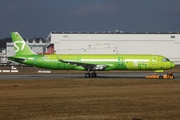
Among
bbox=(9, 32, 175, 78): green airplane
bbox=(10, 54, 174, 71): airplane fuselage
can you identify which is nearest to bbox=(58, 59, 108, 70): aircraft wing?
bbox=(9, 32, 175, 78): green airplane

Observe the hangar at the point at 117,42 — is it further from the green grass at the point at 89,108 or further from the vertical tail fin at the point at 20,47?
the green grass at the point at 89,108

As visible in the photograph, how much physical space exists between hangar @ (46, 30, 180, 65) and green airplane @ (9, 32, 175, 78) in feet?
174

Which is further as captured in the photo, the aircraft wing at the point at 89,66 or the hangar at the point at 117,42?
the hangar at the point at 117,42

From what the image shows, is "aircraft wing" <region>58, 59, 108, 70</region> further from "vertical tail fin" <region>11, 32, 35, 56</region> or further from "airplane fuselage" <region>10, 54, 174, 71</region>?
"vertical tail fin" <region>11, 32, 35, 56</region>

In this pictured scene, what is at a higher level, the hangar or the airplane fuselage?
the hangar

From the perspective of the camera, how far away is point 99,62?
47.8 metres

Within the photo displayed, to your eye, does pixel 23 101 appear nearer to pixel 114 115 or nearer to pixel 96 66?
pixel 114 115

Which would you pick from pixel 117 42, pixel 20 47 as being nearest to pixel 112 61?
pixel 20 47

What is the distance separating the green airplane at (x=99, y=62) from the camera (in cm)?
4694

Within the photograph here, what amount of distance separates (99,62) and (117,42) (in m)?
58.4

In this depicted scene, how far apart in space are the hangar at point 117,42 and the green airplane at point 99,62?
53083 mm

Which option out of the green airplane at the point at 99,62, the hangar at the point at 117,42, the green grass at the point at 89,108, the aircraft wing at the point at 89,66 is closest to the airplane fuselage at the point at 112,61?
the green airplane at the point at 99,62

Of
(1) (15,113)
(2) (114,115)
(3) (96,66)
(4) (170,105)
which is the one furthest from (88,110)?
(3) (96,66)

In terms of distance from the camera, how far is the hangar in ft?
339
